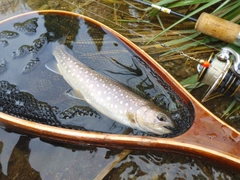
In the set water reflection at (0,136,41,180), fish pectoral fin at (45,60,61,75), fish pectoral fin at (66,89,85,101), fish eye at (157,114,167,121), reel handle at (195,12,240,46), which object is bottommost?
water reflection at (0,136,41,180)

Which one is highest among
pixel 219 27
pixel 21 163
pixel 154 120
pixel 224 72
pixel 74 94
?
pixel 219 27

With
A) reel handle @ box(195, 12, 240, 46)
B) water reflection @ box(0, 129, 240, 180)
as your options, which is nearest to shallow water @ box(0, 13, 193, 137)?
water reflection @ box(0, 129, 240, 180)

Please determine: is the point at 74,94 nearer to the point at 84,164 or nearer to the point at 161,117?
the point at 84,164

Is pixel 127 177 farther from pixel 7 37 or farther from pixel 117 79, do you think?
pixel 7 37

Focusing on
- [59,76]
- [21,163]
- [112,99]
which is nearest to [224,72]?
[112,99]

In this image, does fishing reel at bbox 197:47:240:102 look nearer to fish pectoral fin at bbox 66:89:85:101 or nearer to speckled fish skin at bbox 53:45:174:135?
speckled fish skin at bbox 53:45:174:135

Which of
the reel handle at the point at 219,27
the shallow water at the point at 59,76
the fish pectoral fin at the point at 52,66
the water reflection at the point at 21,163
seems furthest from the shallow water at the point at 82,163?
the reel handle at the point at 219,27
